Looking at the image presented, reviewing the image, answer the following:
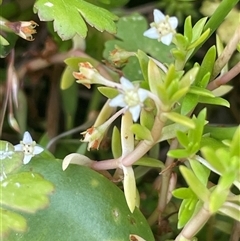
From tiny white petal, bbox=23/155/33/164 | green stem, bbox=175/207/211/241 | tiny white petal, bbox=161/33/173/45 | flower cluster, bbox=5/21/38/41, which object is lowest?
tiny white petal, bbox=23/155/33/164

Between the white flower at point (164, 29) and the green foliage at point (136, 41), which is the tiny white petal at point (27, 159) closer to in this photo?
the white flower at point (164, 29)

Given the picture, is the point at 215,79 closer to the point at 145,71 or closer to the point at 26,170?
the point at 145,71

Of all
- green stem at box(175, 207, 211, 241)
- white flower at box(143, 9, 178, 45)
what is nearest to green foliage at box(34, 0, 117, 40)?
white flower at box(143, 9, 178, 45)

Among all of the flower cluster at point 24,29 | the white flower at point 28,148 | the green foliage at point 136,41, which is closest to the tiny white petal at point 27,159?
the white flower at point 28,148

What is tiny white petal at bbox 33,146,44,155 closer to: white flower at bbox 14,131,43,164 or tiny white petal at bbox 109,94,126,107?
white flower at bbox 14,131,43,164

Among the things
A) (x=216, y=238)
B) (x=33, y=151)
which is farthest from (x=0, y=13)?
(x=216, y=238)

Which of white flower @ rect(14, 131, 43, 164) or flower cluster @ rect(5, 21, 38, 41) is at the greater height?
flower cluster @ rect(5, 21, 38, 41)

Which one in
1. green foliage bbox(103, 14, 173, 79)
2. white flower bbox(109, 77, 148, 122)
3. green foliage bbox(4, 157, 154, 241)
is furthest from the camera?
green foliage bbox(103, 14, 173, 79)

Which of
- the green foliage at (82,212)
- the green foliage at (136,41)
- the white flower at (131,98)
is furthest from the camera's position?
the green foliage at (136,41)
